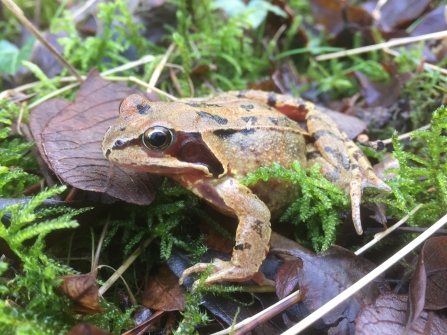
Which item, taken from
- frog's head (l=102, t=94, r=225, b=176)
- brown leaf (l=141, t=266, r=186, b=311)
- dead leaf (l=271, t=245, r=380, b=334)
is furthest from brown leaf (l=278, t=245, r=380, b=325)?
frog's head (l=102, t=94, r=225, b=176)

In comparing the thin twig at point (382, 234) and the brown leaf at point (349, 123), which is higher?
the brown leaf at point (349, 123)

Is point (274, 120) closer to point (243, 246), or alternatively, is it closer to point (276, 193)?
point (276, 193)

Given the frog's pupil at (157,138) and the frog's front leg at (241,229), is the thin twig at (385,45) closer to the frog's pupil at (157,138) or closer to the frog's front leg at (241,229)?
the frog's front leg at (241,229)

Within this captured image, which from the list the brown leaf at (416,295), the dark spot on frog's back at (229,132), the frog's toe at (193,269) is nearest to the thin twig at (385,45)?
the dark spot on frog's back at (229,132)

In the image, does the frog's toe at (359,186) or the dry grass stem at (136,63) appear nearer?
the frog's toe at (359,186)

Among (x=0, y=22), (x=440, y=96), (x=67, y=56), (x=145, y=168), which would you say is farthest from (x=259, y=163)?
(x=0, y=22)

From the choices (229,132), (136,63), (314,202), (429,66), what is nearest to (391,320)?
(314,202)

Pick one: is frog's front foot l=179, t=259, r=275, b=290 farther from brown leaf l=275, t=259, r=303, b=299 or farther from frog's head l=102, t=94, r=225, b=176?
frog's head l=102, t=94, r=225, b=176

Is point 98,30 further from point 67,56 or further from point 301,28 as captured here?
point 301,28
